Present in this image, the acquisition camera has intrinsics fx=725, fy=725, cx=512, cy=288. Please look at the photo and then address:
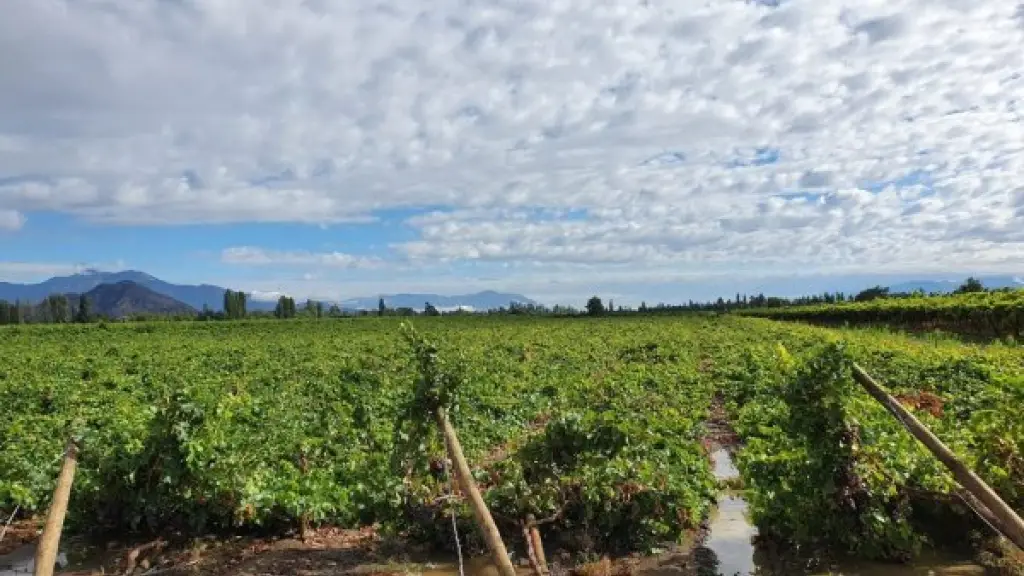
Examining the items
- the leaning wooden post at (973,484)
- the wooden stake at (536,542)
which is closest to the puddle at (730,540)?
the wooden stake at (536,542)

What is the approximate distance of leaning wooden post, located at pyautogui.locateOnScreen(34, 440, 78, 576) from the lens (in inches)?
190

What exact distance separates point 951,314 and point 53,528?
5444 centimetres

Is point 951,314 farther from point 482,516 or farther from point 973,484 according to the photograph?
point 482,516

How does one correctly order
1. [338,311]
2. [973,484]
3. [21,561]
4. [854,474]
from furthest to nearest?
[338,311]
[21,561]
[854,474]
[973,484]

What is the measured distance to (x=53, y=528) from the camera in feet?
16.7

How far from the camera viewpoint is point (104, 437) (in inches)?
345

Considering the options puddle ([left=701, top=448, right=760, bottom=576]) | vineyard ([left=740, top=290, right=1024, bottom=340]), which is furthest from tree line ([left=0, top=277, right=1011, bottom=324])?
puddle ([left=701, top=448, right=760, bottom=576])

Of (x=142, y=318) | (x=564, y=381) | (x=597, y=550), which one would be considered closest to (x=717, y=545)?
(x=597, y=550)

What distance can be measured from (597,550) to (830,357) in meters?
3.08

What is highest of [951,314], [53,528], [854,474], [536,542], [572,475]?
[951,314]

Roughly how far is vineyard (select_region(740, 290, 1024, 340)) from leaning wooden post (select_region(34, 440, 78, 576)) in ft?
123

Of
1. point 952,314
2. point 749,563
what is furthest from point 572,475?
point 952,314

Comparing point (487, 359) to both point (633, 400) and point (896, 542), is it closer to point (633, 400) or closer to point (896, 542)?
point (633, 400)

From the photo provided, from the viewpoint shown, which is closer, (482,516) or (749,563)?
(482,516)
